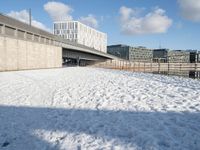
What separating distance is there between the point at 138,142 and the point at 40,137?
229cm

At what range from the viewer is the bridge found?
1226 inches

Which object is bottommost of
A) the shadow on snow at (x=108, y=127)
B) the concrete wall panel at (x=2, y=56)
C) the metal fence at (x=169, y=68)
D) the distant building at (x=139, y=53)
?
the shadow on snow at (x=108, y=127)

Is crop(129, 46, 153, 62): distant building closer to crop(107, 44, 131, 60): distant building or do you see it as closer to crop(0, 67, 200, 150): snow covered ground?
crop(107, 44, 131, 60): distant building

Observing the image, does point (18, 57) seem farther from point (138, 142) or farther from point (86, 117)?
point (138, 142)

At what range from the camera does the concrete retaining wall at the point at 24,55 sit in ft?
102

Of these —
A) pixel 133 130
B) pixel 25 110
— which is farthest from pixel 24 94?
pixel 133 130

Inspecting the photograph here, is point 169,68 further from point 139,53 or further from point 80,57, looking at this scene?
point 139,53

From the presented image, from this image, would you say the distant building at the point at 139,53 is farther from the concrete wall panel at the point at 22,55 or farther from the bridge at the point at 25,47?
the concrete wall panel at the point at 22,55

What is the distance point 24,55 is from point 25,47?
116cm

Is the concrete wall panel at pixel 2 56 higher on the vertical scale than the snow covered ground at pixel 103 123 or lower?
higher

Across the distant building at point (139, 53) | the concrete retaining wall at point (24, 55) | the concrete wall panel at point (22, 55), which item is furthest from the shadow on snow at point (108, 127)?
the distant building at point (139, 53)

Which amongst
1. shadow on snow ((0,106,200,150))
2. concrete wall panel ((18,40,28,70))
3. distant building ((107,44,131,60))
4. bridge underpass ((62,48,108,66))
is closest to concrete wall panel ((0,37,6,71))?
concrete wall panel ((18,40,28,70))

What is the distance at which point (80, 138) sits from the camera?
6.05m

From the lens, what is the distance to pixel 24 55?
36.0m
